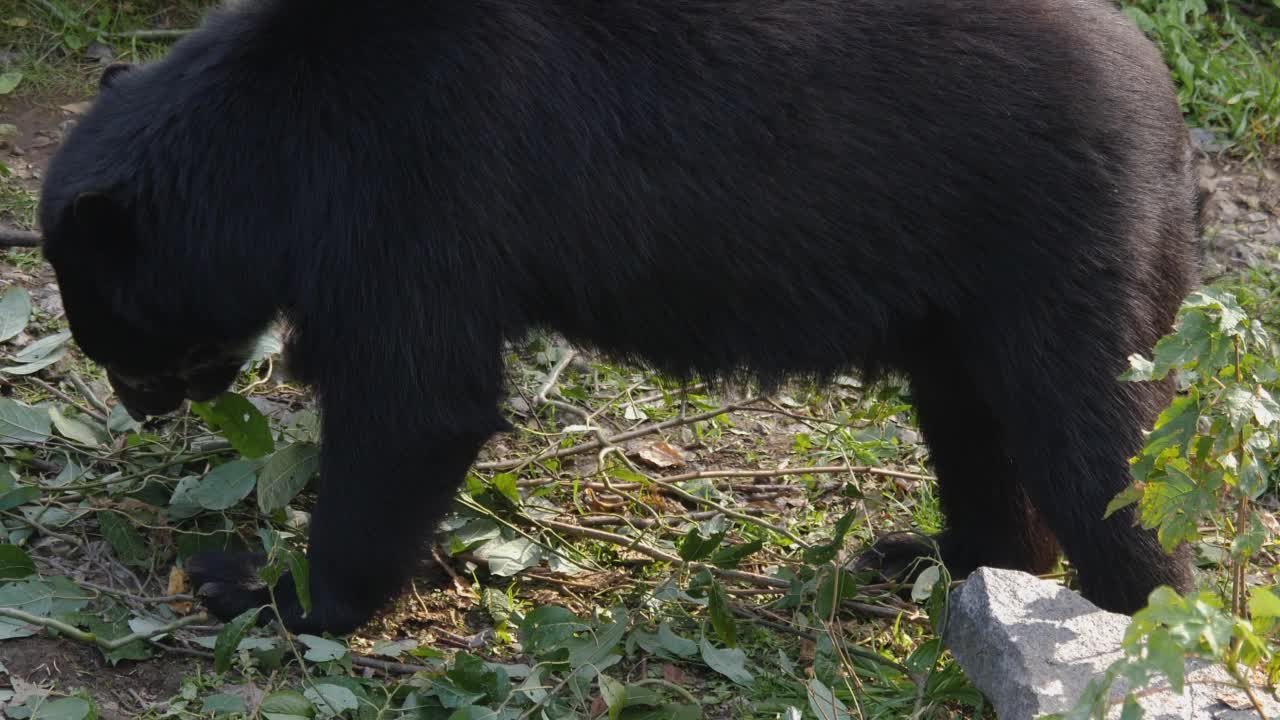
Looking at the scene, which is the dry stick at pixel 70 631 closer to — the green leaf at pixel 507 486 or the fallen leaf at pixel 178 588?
the fallen leaf at pixel 178 588

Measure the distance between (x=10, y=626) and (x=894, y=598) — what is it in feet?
7.31

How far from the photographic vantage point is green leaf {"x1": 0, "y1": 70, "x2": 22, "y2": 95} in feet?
18.7

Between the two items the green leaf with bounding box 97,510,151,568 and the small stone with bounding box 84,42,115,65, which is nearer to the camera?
the green leaf with bounding box 97,510,151,568

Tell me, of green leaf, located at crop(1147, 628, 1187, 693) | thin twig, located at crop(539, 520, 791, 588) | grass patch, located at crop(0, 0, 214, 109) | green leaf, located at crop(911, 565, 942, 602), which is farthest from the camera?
grass patch, located at crop(0, 0, 214, 109)

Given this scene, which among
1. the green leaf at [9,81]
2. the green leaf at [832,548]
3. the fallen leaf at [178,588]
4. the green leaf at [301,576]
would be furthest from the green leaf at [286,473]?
the green leaf at [9,81]

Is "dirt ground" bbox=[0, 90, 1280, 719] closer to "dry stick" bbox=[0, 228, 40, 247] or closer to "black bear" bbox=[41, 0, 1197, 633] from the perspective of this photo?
"dry stick" bbox=[0, 228, 40, 247]

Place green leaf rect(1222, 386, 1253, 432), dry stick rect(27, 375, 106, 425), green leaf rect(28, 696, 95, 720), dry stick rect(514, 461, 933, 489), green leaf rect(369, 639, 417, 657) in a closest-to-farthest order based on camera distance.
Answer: green leaf rect(1222, 386, 1253, 432)
green leaf rect(28, 696, 95, 720)
green leaf rect(369, 639, 417, 657)
dry stick rect(27, 375, 106, 425)
dry stick rect(514, 461, 933, 489)

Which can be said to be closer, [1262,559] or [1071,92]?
[1071,92]

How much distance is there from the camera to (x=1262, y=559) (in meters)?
4.29

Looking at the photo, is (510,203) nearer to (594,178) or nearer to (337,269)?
(594,178)

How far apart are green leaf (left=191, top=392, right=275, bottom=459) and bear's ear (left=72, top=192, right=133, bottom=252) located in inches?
27.5

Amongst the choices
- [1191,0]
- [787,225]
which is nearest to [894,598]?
[787,225]

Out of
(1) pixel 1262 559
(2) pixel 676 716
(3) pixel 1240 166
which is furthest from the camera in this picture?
(3) pixel 1240 166

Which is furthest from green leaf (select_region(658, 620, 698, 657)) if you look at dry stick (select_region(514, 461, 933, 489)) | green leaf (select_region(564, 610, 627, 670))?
dry stick (select_region(514, 461, 933, 489))
